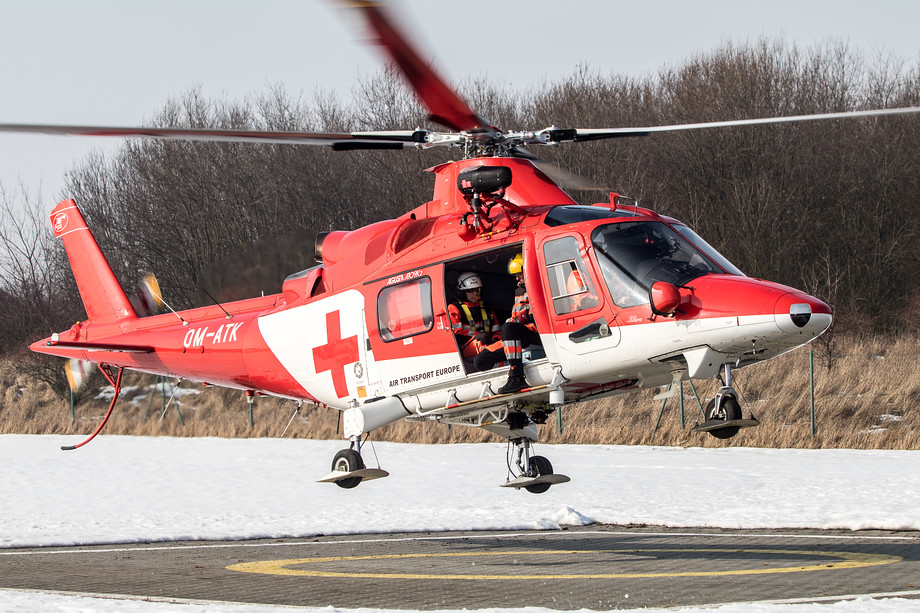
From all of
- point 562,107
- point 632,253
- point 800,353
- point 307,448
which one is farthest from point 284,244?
point 562,107

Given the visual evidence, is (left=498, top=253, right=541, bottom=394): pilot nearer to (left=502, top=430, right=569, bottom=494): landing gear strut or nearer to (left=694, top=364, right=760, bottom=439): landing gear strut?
(left=502, top=430, right=569, bottom=494): landing gear strut

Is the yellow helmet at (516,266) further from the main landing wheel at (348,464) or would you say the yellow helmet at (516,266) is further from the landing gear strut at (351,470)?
the main landing wheel at (348,464)

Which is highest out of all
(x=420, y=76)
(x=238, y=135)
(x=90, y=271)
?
(x=420, y=76)

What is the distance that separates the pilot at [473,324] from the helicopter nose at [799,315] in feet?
10.5

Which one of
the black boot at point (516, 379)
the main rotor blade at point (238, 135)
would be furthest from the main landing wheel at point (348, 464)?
the main rotor blade at point (238, 135)

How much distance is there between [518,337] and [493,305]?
141 centimetres

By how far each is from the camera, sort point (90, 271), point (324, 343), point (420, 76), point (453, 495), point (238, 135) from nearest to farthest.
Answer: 1. point (420, 76)
2. point (238, 135)
3. point (324, 343)
4. point (90, 271)
5. point (453, 495)

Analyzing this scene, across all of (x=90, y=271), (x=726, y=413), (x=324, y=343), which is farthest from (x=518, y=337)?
(x=90, y=271)

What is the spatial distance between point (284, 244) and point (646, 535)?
23.7ft

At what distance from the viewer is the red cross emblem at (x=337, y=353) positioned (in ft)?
39.9

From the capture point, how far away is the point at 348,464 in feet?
38.2

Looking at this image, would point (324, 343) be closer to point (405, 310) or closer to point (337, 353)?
point (337, 353)

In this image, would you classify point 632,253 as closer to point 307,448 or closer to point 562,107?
point 307,448

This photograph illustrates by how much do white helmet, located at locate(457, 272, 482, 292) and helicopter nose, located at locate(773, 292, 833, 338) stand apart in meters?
3.54
